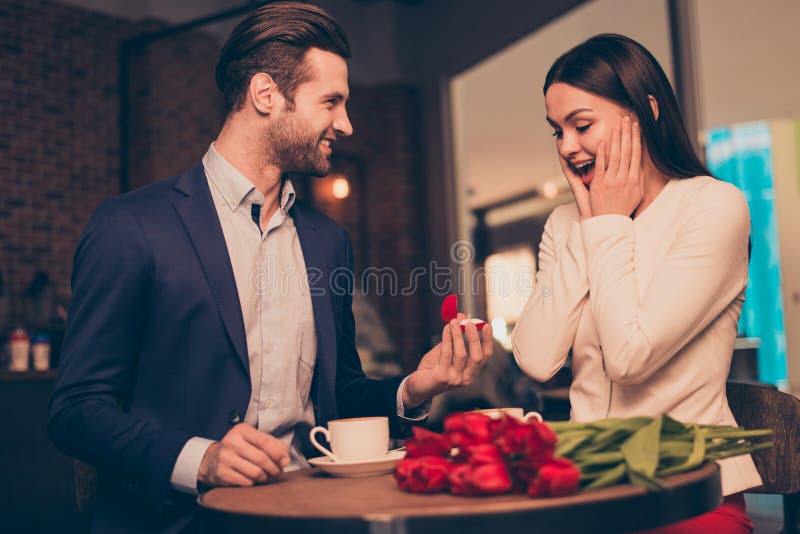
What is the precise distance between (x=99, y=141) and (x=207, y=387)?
5392 mm

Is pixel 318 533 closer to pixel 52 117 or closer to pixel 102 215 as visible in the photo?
pixel 102 215

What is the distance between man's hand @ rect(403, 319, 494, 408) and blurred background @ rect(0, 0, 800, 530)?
64.6 inches

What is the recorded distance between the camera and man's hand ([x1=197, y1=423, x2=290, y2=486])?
1208 mm

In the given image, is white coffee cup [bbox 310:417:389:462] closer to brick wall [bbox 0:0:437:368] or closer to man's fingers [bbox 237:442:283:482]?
man's fingers [bbox 237:442:283:482]

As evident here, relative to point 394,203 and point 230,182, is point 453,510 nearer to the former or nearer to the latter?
point 230,182

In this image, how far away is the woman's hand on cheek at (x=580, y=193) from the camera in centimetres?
162

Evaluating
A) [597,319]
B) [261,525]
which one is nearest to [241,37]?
[597,319]

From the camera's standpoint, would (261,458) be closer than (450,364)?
Yes

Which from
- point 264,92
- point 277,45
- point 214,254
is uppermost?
point 277,45

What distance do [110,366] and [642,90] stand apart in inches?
46.8

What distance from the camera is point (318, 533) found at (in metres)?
0.91

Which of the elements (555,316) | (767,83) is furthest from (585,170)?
(767,83)

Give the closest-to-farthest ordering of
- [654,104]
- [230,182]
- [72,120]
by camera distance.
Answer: [654,104]
[230,182]
[72,120]

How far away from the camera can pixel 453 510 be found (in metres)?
0.88
